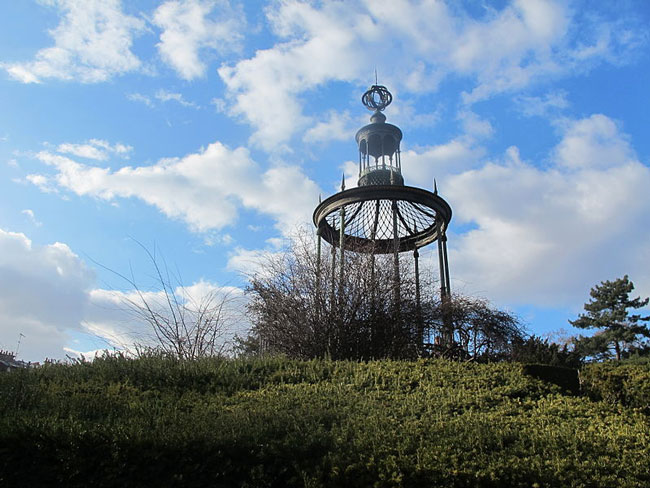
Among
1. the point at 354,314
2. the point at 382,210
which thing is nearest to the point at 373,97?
the point at 382,210

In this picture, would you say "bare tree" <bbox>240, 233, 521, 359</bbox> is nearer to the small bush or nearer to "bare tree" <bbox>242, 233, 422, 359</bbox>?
"bare tree" <bbox>242, 233, 422, 359</bbox>

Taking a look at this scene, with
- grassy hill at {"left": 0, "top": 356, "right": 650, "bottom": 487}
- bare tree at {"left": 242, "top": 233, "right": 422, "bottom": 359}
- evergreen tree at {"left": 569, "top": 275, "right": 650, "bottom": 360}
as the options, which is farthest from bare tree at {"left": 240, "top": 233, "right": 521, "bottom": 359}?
evergreen tree at {"left": 569, "top": 275, "right": 650, "bottom": 360}

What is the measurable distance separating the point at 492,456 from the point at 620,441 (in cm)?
147

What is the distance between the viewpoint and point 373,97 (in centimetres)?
1678

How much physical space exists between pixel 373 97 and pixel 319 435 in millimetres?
13948

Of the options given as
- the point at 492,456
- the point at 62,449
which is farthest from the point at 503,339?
the point at 62,449

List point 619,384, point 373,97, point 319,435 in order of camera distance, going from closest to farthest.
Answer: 1. point 319,435
2. point 619,384
3. point 373,97

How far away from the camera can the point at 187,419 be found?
4.75 m

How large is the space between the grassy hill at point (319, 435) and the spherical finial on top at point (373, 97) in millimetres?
11601

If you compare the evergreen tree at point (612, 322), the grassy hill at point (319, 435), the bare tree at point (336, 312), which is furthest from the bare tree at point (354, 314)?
the evergreen tree at point (612, 322)

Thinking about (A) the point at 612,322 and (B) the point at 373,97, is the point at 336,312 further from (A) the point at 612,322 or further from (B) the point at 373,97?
(A) the point at 612,322

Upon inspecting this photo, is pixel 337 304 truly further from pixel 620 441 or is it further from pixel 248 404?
pixel 620 441

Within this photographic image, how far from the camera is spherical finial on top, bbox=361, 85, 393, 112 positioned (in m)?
16.7

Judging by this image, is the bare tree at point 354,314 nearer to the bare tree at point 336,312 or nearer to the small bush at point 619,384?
the bare tree at point 336,312
